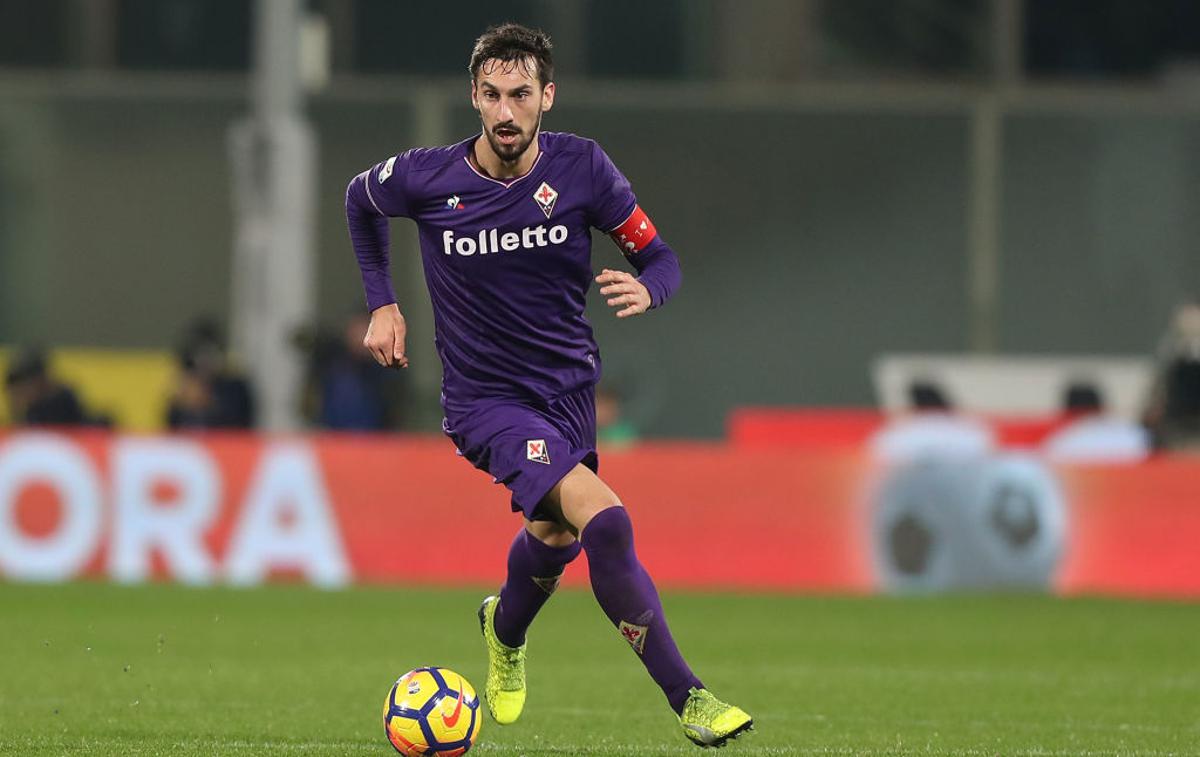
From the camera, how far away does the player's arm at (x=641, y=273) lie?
7738mm

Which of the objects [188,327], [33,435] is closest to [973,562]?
[33,435]

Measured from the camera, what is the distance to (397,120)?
78.0 feet

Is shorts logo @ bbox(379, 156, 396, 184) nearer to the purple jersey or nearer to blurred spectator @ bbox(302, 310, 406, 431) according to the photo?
the purple jersey

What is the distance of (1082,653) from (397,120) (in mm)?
12587

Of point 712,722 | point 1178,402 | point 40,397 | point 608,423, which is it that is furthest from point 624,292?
point 1178,402

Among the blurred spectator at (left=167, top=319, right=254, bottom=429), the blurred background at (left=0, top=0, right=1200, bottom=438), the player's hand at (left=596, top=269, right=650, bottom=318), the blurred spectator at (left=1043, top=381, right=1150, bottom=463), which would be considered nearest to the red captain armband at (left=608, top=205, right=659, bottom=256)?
the player's hand at (left=596, top=269, right=650, bottom=318)

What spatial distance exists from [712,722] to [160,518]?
32.0 feet

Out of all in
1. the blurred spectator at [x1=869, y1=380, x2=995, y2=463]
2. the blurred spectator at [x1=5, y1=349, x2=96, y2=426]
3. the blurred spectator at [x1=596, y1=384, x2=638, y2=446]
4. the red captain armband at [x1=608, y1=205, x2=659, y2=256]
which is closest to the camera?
the red captain armband at [x1=608, y1=205, x2=659, y2=256]

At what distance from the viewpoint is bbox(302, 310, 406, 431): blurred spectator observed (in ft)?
59.4

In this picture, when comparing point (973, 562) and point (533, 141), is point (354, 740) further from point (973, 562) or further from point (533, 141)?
point (973, 562)

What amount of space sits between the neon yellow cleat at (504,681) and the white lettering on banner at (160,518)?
806cm

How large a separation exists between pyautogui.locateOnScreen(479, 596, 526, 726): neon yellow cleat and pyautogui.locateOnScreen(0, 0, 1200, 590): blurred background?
14.6 metres

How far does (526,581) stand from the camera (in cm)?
867

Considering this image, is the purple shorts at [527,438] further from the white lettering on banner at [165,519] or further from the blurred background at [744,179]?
the blurred background at [744,179]
